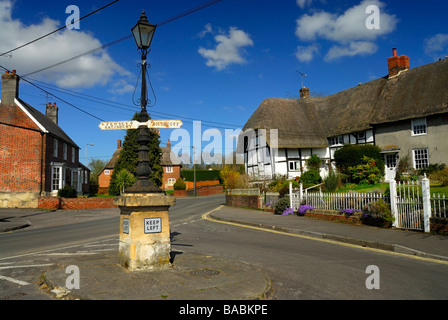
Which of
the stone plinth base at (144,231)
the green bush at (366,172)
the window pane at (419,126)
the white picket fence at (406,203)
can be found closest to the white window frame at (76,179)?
the green bush at (366,172)

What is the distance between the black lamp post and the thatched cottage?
2411 cm

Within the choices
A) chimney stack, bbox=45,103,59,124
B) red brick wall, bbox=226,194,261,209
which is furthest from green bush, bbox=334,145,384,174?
chimney stack, bbox=45,103,59,124

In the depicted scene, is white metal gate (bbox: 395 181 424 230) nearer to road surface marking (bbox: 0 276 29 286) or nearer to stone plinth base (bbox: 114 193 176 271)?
stone plinth base (bbox: 114 193 176 271)

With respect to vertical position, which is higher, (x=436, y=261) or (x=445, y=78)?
(x=445, y=78)

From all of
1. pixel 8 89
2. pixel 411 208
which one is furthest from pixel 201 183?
pixel 411 208

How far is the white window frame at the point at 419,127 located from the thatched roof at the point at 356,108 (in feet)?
2.00

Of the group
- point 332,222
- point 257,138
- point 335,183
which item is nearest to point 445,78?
point 335,183

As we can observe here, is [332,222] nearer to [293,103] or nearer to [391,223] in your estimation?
[391,223]

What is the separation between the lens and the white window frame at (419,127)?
24984mm

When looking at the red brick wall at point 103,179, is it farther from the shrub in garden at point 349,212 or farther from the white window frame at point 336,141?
the shrub in garden at point 349,212

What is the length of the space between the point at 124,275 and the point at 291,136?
92.5 feet

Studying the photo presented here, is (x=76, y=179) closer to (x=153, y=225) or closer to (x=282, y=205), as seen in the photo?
(x=282, y=205)
